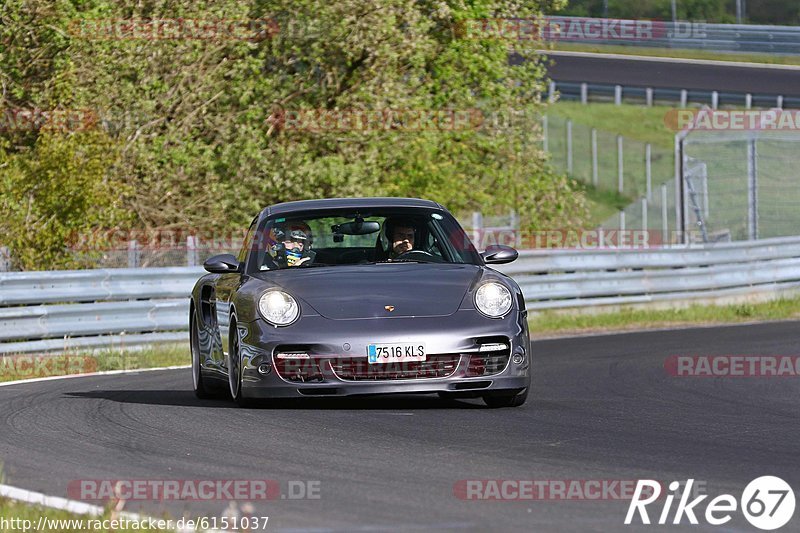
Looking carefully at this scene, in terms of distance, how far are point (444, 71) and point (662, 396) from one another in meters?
18.8

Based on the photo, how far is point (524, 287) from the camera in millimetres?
20531

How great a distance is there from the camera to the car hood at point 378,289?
9.32 metres

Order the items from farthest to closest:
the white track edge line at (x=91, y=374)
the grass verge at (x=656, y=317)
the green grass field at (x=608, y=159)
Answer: the green grass field at (x=608, y=159), the grass verge at (x=656, y=317), the white track edge line at (x=91, y=374)

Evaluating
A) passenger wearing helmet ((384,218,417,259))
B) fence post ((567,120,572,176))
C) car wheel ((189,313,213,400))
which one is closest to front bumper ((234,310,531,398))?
passenger wearing helmet ((384,218,417,259))

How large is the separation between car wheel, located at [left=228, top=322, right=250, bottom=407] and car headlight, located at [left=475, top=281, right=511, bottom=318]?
5.07 ft

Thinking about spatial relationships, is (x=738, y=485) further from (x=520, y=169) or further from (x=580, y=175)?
(x=580, y=175)

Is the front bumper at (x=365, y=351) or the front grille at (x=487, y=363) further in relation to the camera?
the front grille at (x=487, y=363)

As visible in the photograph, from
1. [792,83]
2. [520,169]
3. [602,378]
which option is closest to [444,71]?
[520,169]

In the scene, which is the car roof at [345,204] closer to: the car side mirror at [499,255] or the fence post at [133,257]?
the car side mirror at [499,255]

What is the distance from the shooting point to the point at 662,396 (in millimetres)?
10836

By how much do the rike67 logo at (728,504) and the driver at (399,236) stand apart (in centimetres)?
433

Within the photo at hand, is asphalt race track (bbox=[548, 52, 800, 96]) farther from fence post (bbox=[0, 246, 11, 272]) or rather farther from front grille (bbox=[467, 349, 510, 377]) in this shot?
front grille (bbox=[467, 349, 510, 377])

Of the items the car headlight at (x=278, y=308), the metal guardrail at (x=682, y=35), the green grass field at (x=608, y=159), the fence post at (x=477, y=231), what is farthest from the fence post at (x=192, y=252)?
the metal guardrail at (x=682, y=35)

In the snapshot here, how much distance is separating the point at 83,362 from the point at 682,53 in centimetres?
4152
